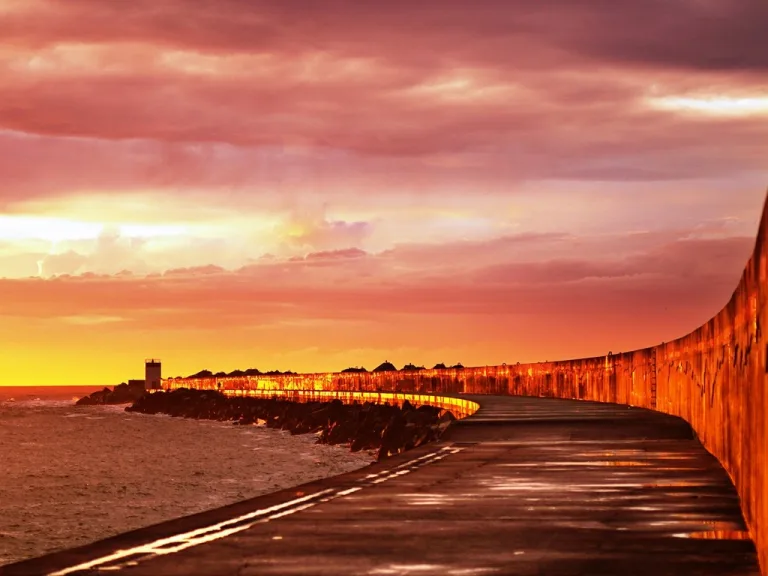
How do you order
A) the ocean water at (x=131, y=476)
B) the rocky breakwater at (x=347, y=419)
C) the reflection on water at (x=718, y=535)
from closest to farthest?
the reflection on water at (x=718, y=535) → the ocean water at (x=131, y=476) → the rocky breakwater at (x=347, y=419)

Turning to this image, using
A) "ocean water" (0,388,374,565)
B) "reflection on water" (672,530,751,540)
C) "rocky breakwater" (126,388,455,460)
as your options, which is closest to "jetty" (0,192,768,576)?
"reflection on water" (672,530,751,540)

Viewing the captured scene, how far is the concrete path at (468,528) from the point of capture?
11.7 m

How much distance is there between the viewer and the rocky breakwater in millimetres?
68688

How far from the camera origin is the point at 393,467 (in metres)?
23.3

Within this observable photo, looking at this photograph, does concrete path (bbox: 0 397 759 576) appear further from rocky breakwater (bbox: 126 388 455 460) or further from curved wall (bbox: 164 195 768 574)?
rocky breakwater (bbox: 126 388 455 460)

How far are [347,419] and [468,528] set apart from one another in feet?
301

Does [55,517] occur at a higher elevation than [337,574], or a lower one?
lower

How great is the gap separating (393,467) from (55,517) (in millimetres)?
37863

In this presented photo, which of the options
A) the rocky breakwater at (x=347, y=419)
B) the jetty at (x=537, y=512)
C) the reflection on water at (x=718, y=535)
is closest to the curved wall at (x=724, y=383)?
the jetty at (x=537, y=512)

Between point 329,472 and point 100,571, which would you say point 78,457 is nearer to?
point 329,472

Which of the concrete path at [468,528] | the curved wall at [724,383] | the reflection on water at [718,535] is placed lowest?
the reflection on water at [718,535]

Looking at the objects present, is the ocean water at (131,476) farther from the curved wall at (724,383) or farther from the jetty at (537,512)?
the jetty at (537,512)

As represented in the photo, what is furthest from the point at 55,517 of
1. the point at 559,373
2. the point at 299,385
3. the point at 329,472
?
the point at 299,385

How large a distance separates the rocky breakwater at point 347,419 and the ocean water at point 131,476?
6.92 ft
